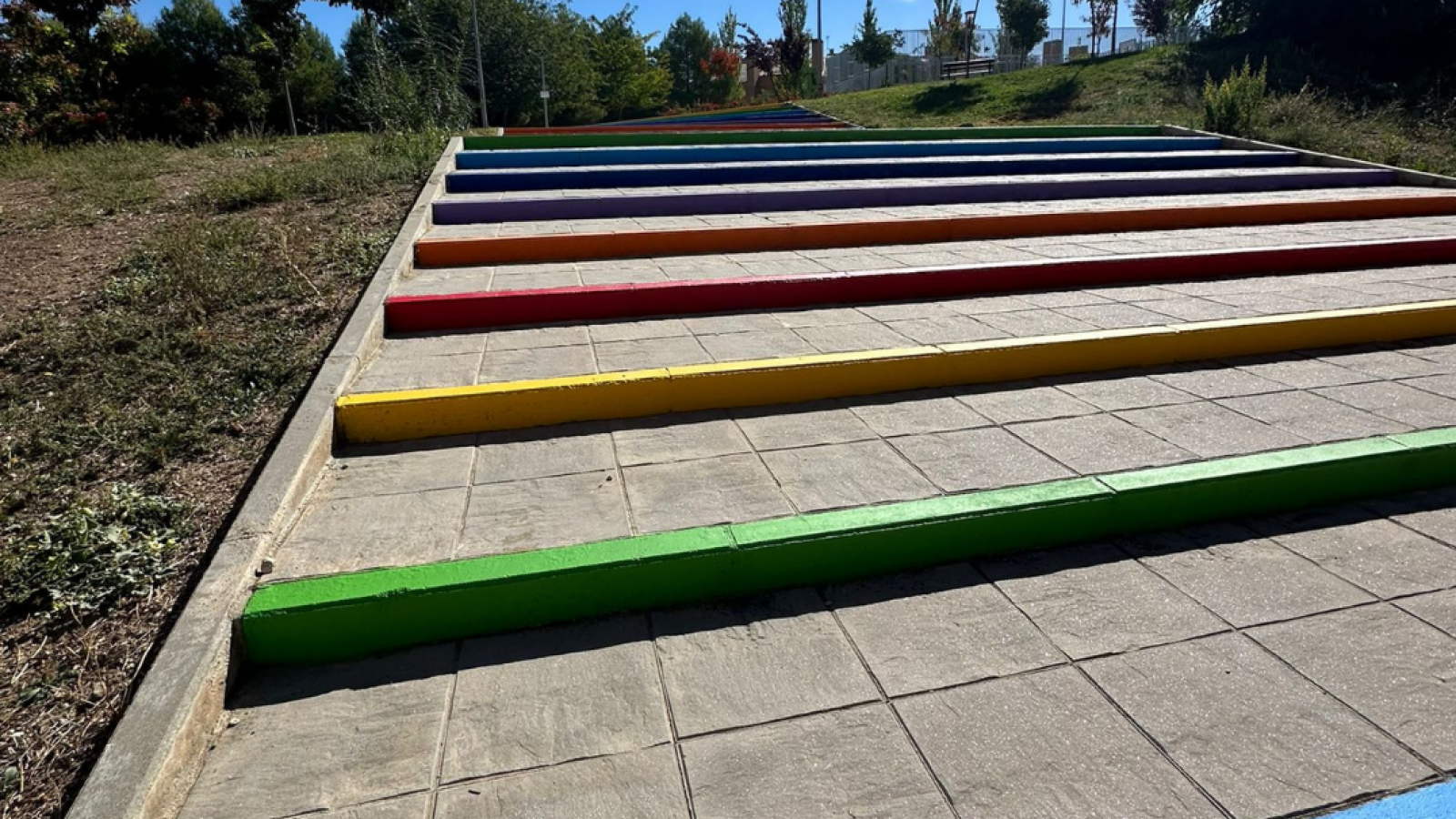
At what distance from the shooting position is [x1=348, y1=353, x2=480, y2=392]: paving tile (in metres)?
4.02

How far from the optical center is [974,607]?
2643mm

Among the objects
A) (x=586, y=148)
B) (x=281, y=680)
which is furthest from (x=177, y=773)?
(x=586, y=148)

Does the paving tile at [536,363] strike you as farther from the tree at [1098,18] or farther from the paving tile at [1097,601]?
the tree at [1098,18]

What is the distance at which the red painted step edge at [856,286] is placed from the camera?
505cm

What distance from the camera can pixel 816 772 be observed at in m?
2.02

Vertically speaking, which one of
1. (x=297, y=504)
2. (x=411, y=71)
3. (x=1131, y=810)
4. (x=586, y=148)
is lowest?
(x=1131, y=810)

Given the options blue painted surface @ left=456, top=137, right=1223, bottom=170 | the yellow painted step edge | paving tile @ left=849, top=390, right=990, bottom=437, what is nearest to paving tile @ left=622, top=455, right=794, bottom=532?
the yellow painted step edge

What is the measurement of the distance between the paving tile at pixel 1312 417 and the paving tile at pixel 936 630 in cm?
188

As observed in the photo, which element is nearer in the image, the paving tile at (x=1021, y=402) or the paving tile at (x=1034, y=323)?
the paving tile at (x=1021, y=402)

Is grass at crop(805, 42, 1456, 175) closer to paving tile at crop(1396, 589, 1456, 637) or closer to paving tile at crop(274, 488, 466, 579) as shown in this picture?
paving tile at crop(1396, 589, 1456, 637)

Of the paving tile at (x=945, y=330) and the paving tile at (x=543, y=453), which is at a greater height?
the paving tile at (x=945, y=330)

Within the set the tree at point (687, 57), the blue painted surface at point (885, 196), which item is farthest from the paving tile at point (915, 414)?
the tree at point (687, 57)

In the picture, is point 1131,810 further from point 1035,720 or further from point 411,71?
point 411,71

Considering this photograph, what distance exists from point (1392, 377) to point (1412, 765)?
308cm
